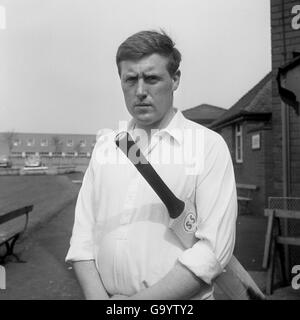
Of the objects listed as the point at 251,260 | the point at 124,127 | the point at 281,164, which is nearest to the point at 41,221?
the point at 251,260

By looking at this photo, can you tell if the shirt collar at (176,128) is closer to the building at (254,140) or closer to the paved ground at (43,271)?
the paved ground at (43,271)

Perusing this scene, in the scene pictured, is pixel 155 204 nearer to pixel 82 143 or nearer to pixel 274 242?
pixel 82 143

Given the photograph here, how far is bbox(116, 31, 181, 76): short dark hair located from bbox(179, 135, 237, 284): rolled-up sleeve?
0.29m

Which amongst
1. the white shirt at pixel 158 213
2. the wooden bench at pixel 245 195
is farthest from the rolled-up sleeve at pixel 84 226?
the wooden bench at pixel 245 195

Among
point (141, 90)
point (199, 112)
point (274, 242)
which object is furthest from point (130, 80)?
point (274, 242)

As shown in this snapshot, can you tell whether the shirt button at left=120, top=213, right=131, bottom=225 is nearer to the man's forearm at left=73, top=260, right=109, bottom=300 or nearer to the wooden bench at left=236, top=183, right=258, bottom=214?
the man's forearm at left=73, top=260, right=109, bottom=300

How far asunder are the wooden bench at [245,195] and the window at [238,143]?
1.01 meters

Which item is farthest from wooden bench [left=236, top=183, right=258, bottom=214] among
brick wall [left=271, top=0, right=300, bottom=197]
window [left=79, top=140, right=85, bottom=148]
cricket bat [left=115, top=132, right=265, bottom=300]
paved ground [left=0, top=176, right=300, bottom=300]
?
cricket bat [left=115, top=132, right=265, bottom=300]

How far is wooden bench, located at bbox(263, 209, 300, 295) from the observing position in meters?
3.10

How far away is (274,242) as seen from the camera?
3207mm

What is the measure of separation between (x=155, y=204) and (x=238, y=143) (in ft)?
27.3
